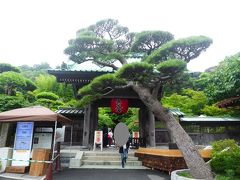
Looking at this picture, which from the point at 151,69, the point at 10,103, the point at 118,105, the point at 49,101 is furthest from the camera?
the point at 49,101

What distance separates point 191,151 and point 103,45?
5.46 meters

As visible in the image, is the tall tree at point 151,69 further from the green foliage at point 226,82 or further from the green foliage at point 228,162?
the green foliage at point 226,82

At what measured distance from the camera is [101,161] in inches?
447

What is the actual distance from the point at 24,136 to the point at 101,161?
13.5 ft

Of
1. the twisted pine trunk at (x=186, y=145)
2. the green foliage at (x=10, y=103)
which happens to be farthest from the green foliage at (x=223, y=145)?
the green foliage at (x=10, y=103)

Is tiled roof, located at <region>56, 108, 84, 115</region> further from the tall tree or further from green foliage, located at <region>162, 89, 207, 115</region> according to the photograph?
green foliage, located at <region>162, 89, 207, 115</region>

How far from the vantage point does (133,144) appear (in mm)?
15602

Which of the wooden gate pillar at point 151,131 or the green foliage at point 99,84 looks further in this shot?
the wooden gate pillar at point 151,131

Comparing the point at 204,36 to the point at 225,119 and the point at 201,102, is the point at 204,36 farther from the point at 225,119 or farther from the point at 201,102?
the point at 201,102

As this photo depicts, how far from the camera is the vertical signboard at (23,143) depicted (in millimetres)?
8742

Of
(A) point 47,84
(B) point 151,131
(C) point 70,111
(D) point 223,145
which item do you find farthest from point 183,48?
(A) point 47,84

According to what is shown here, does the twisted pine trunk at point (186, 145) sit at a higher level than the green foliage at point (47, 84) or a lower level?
lower

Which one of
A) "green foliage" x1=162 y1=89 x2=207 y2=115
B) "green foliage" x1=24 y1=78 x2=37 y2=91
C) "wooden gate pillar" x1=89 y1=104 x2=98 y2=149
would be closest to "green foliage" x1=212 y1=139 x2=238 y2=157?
"wooden gate pillar" x1=89 y1=104 x2=98 y2=149

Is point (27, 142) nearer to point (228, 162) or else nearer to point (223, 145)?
point (228, 162)
